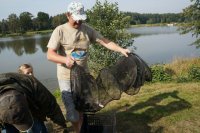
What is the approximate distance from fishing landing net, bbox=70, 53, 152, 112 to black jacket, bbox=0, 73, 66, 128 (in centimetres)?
74

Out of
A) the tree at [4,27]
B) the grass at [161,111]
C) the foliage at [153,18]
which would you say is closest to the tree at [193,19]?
the grass at [161,111]

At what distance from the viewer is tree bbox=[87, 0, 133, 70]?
13273 mm

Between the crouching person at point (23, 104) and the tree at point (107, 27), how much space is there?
9632mm

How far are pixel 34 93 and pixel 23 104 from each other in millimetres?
480

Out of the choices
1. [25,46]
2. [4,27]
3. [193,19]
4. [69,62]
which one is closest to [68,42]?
[69,62]

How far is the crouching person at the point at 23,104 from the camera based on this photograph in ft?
8.73

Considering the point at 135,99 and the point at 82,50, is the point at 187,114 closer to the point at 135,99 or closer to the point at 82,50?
the point at 135,99

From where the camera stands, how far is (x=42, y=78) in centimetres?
1848

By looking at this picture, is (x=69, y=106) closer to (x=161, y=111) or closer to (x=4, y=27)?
(x=161, y=111)

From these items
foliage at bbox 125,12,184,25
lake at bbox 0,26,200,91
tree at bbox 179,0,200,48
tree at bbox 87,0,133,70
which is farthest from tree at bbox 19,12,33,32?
tree at bbox 87,0,133,70

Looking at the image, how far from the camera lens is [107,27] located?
1323 cm

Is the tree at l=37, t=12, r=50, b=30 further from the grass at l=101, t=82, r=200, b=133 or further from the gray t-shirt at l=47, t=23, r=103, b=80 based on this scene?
the gray t-shirt at l=47, t=23, r=103, b=80

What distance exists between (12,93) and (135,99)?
15.0 ft

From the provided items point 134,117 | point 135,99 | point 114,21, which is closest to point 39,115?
point 134,117
